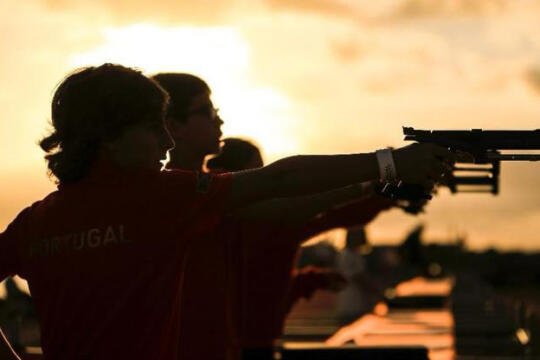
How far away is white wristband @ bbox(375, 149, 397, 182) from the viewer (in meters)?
4.97

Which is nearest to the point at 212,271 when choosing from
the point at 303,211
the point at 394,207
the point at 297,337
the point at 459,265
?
the point at 303,211

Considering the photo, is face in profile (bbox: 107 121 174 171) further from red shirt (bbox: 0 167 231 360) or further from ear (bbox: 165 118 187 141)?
ear (bbox: 165 118 187 141)

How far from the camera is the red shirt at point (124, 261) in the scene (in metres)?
4.97

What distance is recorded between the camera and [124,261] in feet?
16.4

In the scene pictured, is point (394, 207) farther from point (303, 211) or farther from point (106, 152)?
point (106, 152)

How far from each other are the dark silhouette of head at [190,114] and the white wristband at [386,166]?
7.37ft

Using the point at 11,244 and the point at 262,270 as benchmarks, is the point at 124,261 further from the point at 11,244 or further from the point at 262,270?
the point at 262,270

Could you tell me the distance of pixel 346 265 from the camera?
30.0 m

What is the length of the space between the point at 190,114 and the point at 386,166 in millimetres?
2299

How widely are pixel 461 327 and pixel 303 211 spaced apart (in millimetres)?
21267

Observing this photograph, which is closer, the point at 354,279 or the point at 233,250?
the point at 233,250

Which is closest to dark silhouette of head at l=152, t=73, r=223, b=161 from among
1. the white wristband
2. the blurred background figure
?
the white wristband

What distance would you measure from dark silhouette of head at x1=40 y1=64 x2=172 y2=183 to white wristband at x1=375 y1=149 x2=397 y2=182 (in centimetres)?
69

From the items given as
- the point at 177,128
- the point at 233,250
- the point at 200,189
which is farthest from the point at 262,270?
the point at 200,189
